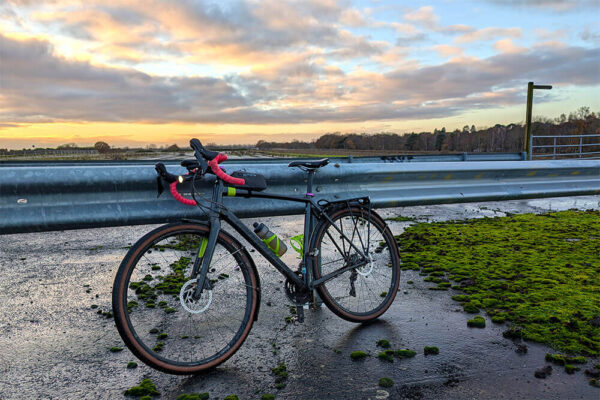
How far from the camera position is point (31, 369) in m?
2.43

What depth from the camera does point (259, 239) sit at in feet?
9.61

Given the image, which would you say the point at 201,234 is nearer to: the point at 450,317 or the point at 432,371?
the point at 432,371

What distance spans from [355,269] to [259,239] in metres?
0.93

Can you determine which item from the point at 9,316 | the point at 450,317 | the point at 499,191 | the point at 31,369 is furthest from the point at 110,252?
the point at 499,191

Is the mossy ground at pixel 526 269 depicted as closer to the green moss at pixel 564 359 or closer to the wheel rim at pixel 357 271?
the green moss at pixel 564 359

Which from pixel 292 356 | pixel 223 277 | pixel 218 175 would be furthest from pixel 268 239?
pixel 223 277

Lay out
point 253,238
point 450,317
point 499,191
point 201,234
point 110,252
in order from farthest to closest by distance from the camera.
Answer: point 499,191 < point 110,252 < point 450,317 < point 253,238 < point 201,234

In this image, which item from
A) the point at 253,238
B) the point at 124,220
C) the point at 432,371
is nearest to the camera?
the point at 432,371

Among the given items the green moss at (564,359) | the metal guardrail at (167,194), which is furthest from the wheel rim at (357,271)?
the green moss at (564,359)

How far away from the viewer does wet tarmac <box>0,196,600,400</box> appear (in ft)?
7.27

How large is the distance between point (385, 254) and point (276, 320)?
164 centimetres

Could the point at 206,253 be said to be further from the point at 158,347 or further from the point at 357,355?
the point at 357,355

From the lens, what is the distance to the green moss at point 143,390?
2.19 m

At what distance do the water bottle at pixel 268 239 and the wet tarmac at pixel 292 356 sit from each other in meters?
0.53
